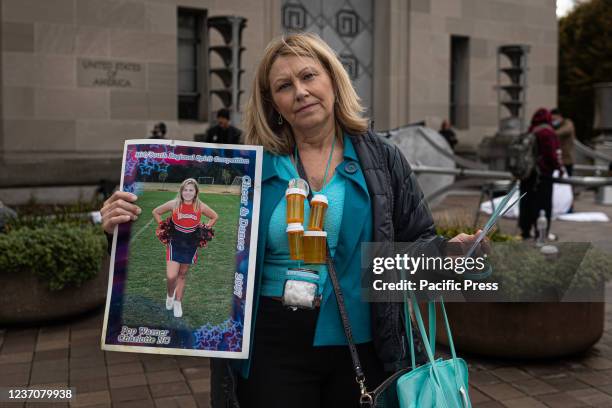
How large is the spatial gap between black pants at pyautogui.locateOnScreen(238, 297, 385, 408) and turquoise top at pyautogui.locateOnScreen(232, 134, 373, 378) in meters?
0.03

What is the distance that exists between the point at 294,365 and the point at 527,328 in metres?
3.16

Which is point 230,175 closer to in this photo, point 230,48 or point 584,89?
point 230,48

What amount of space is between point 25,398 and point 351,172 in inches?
119

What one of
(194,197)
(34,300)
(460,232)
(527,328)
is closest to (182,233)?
(194,197)

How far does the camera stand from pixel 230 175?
2.21 metres

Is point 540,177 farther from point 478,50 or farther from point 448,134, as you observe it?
point 478,50

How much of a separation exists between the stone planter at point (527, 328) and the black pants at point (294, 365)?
2830 millimetres

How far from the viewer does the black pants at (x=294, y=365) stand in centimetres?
223

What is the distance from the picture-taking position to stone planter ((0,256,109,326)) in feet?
19.4

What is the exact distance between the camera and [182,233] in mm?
2158

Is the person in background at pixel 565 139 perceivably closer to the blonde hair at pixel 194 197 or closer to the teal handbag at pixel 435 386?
the teal handbag at pixel 435 386

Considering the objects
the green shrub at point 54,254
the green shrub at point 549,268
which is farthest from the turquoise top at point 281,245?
the green shrub at point 54,254

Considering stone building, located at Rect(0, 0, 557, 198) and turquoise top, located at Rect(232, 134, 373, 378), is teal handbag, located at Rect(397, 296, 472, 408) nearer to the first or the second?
turquoise top, located at Rect(232, 134, 373, 378)

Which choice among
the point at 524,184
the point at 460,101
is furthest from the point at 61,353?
the point at 460,101
